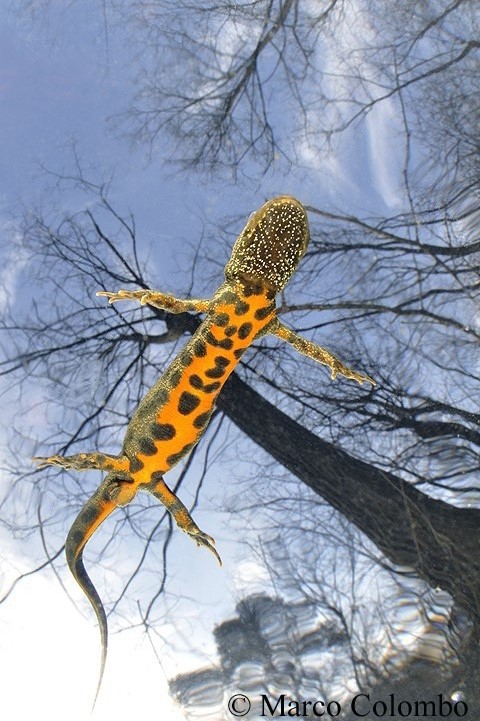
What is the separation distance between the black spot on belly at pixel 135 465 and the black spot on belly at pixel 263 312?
41.4 inches

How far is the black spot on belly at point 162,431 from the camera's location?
9.26 ft

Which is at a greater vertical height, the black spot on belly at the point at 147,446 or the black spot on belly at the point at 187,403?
the black spot on belly at the point at 187,403

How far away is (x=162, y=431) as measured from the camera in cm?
284

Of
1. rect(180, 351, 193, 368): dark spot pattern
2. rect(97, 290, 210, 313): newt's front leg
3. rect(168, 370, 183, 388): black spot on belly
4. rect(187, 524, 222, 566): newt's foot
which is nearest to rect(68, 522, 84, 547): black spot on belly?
rect(187, 524, 222, 566): newt's foot

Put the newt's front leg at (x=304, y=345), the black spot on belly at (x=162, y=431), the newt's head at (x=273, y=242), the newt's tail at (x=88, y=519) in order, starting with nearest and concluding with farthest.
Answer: the newt's head at (x=273, y=242), the black spot on belly at (x=162, y=431), the newt's front leg at (x=304, y=345), the newt's tail at (x=88, y=519)

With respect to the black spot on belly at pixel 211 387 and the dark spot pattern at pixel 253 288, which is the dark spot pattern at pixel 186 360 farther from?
the dark spot pattern at pixel 253 288

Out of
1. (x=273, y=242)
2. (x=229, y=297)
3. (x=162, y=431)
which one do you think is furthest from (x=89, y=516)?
(x=273, y=242)

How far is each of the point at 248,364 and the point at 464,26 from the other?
3.10 metres

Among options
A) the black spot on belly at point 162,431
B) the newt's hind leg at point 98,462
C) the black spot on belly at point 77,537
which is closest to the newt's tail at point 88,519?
the black spot on belly at point 77,537

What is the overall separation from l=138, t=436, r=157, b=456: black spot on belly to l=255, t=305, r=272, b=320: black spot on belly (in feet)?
2.87

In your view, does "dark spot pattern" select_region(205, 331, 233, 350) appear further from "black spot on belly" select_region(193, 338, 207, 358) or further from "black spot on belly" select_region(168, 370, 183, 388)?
"black spot on belly" select_region(168, 370, 183, 388)

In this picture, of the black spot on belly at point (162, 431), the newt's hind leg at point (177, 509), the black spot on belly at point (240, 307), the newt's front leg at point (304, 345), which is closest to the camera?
the black spot on belly at point (240, 307)

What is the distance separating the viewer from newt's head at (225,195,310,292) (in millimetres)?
2568

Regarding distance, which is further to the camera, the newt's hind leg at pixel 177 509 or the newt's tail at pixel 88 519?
the newt's hind leg at pixel 177 509
